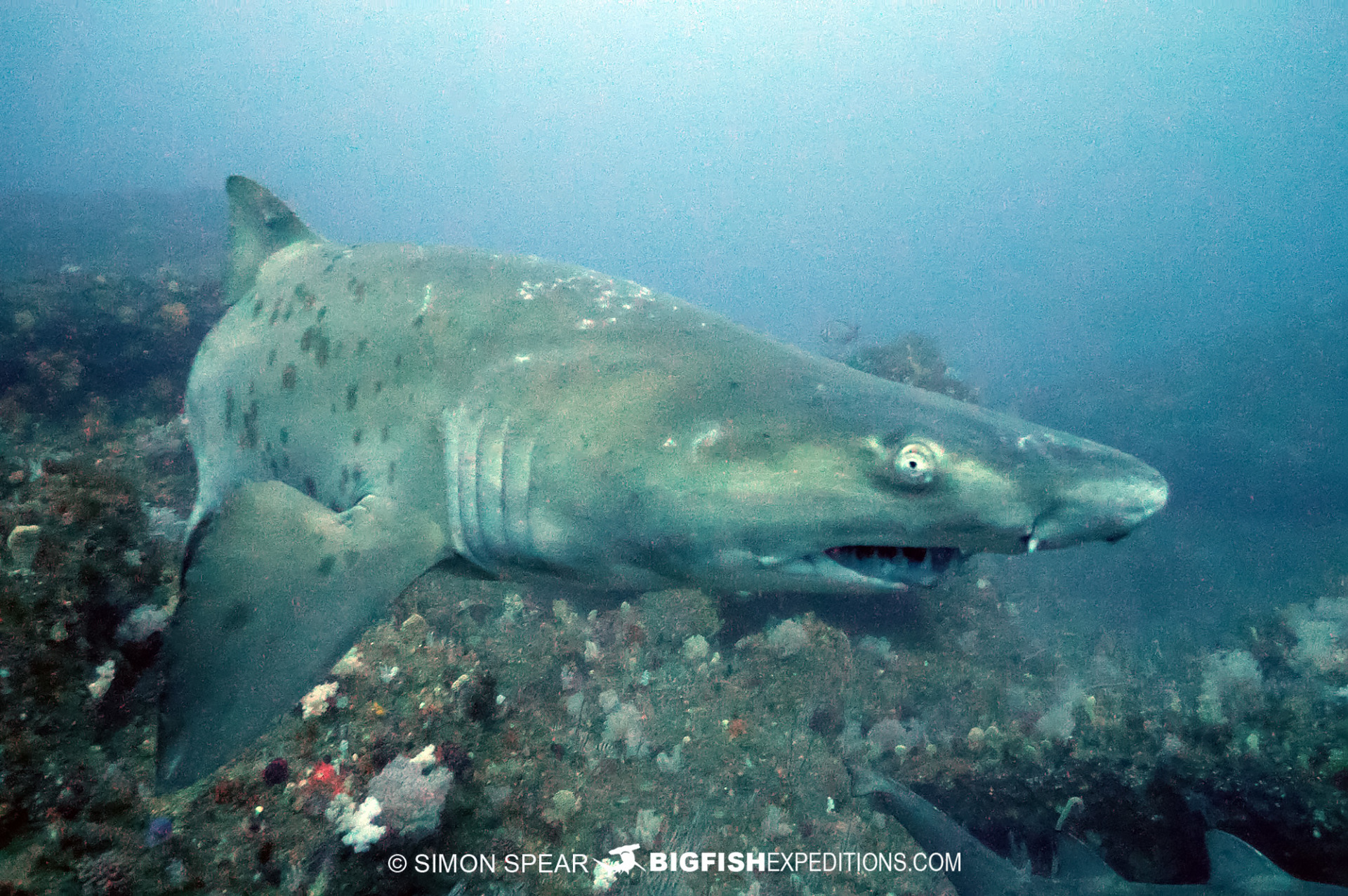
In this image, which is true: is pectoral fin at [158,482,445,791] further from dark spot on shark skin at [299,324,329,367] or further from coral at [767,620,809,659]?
coral at [767,620,809,659]

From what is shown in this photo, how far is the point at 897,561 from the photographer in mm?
2420

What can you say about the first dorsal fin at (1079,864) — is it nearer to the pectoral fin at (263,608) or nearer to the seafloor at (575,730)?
the seafloor at (575,730)

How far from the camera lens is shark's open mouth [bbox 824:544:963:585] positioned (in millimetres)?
2379

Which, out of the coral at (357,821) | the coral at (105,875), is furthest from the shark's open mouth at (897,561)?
the coral at (105,875)

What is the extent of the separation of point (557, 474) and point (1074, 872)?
185 inches

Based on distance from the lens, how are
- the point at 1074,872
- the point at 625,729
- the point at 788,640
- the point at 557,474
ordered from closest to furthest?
the point at 557,474 < the point at 1074,872 < the point at 625,729 < the point at 788,640

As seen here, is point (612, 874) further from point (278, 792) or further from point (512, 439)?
point (512, 439)

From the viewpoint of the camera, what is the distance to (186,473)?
23.1 ft

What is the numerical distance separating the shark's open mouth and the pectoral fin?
1.84 metres

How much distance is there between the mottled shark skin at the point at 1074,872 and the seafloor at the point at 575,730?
6.1 inches

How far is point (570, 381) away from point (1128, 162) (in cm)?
20319

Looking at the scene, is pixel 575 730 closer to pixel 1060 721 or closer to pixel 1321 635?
pixel 1060 721

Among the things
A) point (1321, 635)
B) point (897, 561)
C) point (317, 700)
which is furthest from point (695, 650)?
point (1321, 635)

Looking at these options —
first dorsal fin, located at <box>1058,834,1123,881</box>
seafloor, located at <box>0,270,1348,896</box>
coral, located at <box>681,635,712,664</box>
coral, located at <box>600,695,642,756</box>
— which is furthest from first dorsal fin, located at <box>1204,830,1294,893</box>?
coral, located at <box>600,695,642,756</box>
